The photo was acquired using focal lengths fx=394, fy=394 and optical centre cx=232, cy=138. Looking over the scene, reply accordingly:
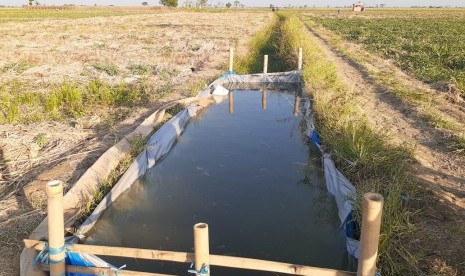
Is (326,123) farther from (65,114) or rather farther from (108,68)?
(108,68)

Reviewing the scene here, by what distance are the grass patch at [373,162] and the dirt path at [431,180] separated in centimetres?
16

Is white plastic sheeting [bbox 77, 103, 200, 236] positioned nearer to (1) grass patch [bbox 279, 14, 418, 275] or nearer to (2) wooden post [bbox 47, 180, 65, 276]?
(2) wooden post [bbox 47, 180, 65, 276]

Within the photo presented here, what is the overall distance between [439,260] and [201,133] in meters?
5.22

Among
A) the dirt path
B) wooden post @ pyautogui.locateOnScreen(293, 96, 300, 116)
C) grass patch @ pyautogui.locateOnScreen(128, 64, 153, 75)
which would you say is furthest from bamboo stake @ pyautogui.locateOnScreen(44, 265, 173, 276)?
grass patch @ pyautogui.locateOnScreen(128, 64, 153, 75)

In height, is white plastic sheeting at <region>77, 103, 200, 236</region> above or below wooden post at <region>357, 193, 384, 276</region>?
below

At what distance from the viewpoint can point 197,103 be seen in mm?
9133

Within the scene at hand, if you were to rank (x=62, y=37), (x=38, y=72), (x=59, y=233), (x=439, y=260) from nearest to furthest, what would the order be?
(x=59, y=233) → (x=439, y=260) → (x=38, y=72) → (x=62, y=37)

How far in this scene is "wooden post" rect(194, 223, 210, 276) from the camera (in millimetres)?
2588

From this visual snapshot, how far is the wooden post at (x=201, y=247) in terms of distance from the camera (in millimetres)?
2588

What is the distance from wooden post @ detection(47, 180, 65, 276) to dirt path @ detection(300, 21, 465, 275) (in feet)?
9.73

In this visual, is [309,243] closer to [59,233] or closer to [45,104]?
[59,233]

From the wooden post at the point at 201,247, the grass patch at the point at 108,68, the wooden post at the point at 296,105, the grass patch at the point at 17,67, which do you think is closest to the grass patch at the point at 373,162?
the wooden post at the point at 296,105

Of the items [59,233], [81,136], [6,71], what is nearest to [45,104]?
[81,136]

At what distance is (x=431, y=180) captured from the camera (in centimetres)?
489
